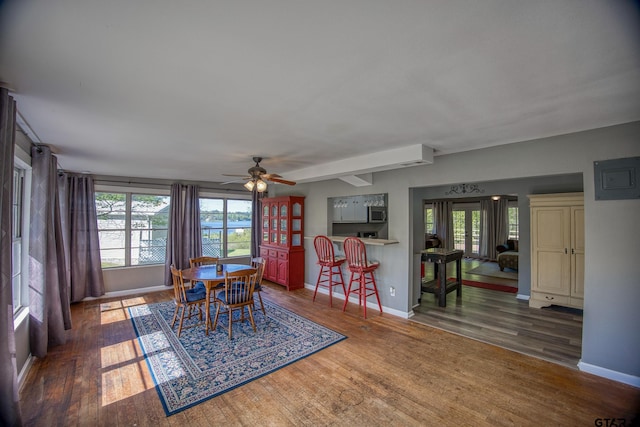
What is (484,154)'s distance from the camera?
10.9ft

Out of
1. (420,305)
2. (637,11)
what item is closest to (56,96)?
(637,11)

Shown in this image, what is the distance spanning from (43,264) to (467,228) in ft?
34.9

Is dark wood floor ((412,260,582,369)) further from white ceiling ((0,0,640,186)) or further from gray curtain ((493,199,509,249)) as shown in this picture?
gray curtain ((493,199,509,249))

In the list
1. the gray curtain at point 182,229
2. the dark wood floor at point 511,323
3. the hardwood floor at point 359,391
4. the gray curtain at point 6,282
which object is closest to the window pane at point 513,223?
the dark wood floor at point 511,323

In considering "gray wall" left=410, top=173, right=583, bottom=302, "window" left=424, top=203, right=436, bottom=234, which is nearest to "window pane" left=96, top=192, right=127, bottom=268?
"gray wall" left=410, top=173, right=583, bottom=302

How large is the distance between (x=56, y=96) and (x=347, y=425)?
3156 mm

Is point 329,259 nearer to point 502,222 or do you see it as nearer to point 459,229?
point 459,229

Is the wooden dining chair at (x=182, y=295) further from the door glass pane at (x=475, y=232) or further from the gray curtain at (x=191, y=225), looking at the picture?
the door glass pane at (x=475, y=232)

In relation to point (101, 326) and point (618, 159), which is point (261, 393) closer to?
point (101, 326)

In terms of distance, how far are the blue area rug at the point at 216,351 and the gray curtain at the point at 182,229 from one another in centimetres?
Result: 164

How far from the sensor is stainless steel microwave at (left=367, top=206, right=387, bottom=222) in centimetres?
494

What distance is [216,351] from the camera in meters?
3.06

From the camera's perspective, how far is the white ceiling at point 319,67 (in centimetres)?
113

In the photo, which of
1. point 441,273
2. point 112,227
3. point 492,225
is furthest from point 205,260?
point 492,225
